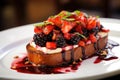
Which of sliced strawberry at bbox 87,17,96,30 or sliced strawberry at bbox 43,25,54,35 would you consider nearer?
sliced strawberry at bbox 43,25,54,35

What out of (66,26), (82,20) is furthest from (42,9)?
(66,26)

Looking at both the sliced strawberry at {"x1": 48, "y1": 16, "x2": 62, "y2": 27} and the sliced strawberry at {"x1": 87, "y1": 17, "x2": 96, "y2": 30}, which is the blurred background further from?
the sliced strawberry at {"x1": 48, "y1": 16, "x2": 62, "y2": 27}

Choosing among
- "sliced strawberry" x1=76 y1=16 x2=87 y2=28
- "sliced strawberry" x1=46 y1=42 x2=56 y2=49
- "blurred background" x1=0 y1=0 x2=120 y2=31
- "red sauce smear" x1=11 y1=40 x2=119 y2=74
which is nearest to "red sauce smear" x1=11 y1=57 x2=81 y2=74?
"red sauce smear" x1=11 y1=40 x2=119 y2=74

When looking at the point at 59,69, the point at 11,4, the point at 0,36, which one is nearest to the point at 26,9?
the point at 11,4

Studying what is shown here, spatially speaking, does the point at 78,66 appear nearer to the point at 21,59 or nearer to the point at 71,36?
the point at 71,36

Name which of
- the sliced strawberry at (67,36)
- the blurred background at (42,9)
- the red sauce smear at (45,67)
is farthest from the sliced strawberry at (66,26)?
the blurred background at (42,9)

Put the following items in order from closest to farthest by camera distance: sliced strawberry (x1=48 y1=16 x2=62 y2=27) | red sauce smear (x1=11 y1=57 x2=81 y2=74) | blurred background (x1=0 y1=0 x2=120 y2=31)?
red sauce smear (x1=11 y1=57 x2=81 y2=74) < sliced strawberry (x1=48 y1=16 x2=62 y2=27) < blurred background (x1=0 y1=0 x2=120 y2=31)

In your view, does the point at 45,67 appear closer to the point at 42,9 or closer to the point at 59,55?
the point at 59,55

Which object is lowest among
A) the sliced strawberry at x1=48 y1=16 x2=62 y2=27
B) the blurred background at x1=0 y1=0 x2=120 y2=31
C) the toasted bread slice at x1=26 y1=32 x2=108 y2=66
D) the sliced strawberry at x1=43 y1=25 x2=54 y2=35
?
the toasted bread slice at x1=26 y1=32 x2=108 y2=66
